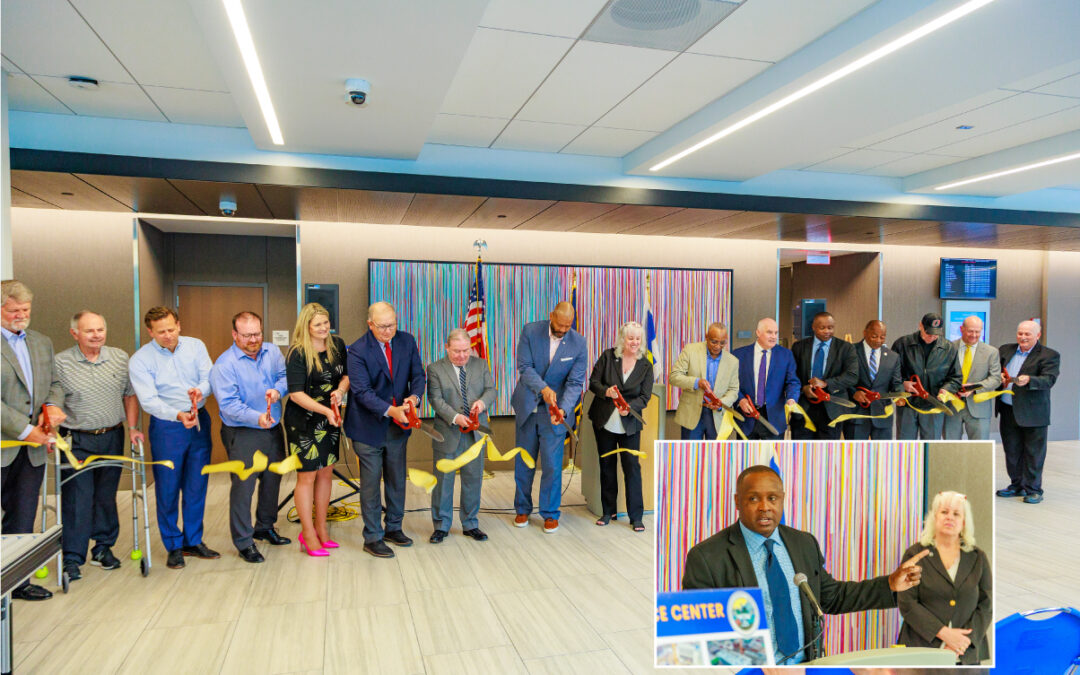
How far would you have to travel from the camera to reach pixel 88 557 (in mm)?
4227

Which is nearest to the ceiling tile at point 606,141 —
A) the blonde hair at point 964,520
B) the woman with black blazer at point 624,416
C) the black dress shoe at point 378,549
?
the woman with black blazer at point 624,416

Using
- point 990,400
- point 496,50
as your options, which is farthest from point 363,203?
point 990,400

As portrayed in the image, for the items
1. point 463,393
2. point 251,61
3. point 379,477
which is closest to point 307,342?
point 379,477

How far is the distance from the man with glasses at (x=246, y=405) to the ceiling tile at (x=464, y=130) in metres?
2.01

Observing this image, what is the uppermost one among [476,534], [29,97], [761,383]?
[29,97]

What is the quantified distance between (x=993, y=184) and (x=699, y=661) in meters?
7.06

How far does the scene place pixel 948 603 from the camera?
3.45 ft

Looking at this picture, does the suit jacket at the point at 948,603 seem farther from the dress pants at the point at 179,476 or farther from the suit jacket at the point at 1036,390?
the suit jacket at the point at 1036,390

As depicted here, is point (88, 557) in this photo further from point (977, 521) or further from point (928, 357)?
point (928, 357)

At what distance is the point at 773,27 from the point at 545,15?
114 centimetres

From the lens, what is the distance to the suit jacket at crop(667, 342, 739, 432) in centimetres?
522

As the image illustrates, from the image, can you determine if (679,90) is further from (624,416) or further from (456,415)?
(456,415)

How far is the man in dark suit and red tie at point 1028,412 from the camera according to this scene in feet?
19.3

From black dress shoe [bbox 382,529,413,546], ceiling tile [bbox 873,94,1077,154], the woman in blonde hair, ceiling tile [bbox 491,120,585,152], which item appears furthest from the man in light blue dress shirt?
ceiling tile [bbox 873,94,1077,154]
